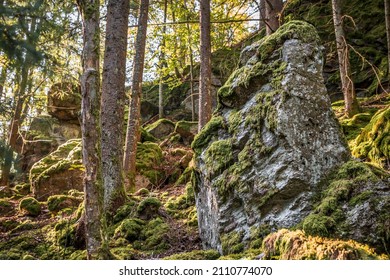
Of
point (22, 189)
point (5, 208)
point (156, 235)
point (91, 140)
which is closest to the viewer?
Answer: point (91, 140)

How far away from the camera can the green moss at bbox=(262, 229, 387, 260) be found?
286cm

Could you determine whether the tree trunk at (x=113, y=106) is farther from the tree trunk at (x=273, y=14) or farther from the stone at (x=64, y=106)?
the stone at (x=64, y=106)

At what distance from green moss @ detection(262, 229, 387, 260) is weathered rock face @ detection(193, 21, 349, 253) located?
2.54 ft

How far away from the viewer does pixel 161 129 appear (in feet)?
51.3

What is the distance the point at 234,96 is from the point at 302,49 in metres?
1.32

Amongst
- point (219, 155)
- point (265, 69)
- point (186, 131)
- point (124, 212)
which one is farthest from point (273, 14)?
point (186, 131)

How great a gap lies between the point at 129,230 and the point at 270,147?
132 inches

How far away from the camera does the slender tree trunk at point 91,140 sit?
433cm

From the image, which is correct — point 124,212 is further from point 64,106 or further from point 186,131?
point 64,106

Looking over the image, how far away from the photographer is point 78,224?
649cm

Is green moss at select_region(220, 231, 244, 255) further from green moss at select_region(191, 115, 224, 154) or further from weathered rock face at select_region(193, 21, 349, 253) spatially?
green moss at select_region(191, 115, 224, 154)

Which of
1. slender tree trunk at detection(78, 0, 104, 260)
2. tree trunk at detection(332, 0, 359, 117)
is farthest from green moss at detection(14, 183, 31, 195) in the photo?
tree trunk at detection(332, 0, 359, 117)

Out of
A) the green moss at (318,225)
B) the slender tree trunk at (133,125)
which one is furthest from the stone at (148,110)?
the green moss at (318,225)

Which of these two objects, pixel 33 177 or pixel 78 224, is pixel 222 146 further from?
pixel 33 177
